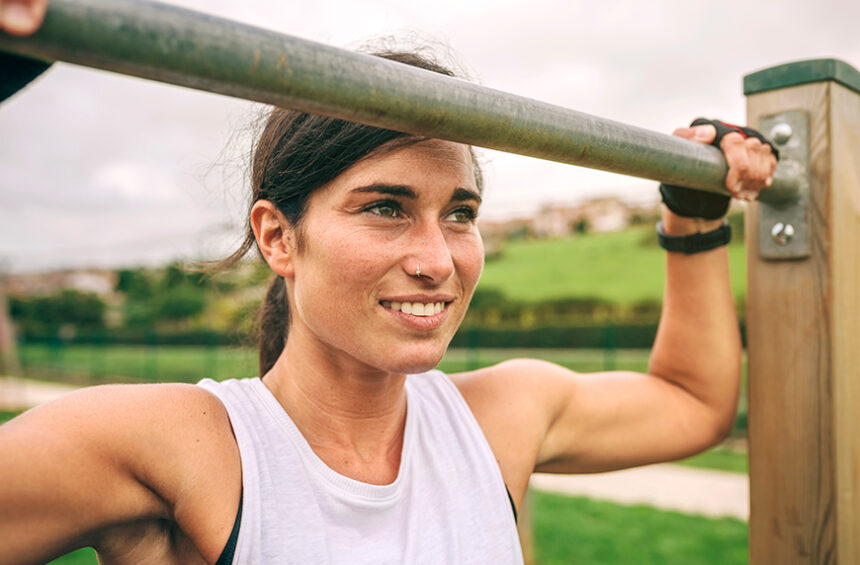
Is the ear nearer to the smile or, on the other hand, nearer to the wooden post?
the smile

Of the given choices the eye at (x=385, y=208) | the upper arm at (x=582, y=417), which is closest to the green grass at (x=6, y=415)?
the upper arm at (x=582, y=417)

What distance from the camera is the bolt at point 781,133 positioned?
5.04 ft

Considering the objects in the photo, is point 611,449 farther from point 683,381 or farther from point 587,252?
point 587,252

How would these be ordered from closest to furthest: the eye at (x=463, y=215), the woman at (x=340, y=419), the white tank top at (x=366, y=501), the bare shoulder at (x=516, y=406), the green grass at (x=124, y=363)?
the woman at (x=340, y=419) < the white tank top at (x=366, y=501) < the eye at (x=463, y=215) < the bare shoulder at (x=516, y=406) < the green grass at (x=124, y=363)

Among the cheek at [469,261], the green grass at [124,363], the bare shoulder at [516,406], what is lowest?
the green grass at [124,363]

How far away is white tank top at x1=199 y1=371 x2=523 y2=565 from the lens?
3.75ft

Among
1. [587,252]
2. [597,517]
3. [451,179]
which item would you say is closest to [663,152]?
[451,179]

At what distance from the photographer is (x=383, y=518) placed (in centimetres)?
126

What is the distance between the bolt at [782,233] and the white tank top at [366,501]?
77 centimetres

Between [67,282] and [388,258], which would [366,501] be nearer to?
[388,258]

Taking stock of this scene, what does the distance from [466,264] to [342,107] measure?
575 mm

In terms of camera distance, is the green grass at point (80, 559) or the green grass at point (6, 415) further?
the green grass at point (6, 415)

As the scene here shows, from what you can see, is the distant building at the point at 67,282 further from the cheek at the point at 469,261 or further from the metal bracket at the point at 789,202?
the metal bracket at the point at 789,202

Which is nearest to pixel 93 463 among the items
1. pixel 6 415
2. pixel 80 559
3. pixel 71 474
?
pixel 71 474
